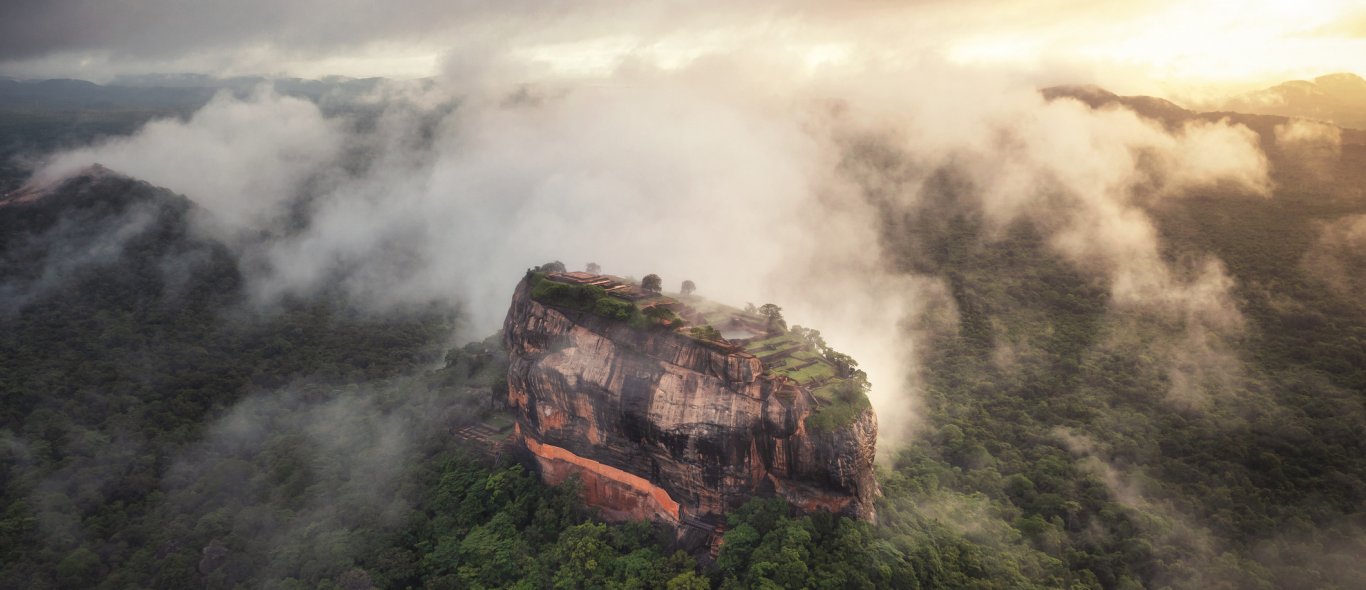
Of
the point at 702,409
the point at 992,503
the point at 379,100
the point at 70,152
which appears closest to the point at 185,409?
the point at 702,409

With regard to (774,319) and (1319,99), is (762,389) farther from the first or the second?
(1319,99)

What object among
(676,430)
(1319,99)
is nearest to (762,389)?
(676,430)

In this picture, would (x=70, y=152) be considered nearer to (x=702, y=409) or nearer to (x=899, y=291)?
(x=702, y=409)

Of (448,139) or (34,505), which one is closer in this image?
(34,505)

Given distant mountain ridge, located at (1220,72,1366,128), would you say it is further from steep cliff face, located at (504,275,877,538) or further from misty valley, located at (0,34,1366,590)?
steep cliff face, located at (504,275,877,538)

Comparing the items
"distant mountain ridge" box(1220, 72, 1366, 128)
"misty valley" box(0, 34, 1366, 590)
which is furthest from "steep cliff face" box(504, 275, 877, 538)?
"distant mountain ridge" box(1220, 72, 1366, 128)

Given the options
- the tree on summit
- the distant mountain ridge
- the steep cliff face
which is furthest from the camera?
the distant mountain ridge

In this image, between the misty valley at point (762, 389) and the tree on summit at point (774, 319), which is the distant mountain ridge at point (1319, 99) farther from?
the tree on summit at point (774, 319)

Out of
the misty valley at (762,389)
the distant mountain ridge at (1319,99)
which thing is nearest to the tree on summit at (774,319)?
the misty valley at (762,389)
